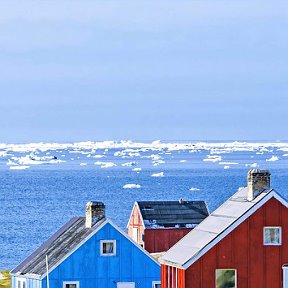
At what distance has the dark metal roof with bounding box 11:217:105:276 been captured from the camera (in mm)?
41281

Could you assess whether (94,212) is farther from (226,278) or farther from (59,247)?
(226,278)

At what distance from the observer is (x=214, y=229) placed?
35125 millimetres

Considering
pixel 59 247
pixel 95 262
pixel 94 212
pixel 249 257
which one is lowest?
pixel 249 257

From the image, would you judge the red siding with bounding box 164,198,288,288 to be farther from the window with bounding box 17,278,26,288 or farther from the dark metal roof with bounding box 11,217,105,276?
the window with bounding box 17,278,26,288

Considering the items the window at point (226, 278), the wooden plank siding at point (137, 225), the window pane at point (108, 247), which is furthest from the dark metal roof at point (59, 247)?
the wooden plank siding at point (137, 225)

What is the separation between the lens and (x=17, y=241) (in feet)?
309

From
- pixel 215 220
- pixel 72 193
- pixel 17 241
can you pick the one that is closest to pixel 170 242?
pixel 215 220

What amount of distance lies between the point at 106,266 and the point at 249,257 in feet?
25.8

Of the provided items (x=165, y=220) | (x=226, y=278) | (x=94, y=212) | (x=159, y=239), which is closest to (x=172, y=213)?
(x=165, y=220)

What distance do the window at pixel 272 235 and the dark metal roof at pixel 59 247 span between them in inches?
295

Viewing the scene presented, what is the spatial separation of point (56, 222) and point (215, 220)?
253ft

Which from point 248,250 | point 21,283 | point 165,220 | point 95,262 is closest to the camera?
point 248,250

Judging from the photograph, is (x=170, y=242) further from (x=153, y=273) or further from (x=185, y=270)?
(x=185, y=270)

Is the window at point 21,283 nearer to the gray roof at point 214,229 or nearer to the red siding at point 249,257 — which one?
the gray roof at point 214,229
